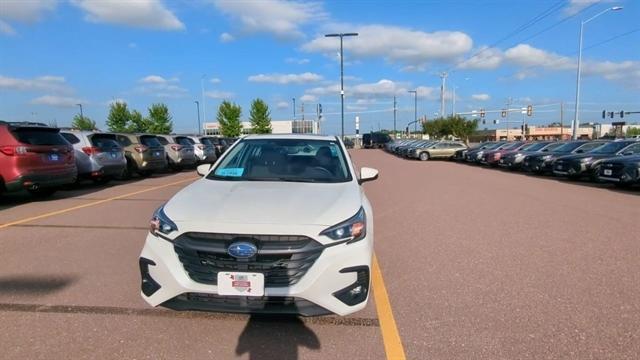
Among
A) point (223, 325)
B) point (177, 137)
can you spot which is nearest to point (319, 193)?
point (223, 325)

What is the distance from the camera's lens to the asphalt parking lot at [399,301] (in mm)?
3561

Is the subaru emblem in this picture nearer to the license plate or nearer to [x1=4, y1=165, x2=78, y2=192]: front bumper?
the license plate

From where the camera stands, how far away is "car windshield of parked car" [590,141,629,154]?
58.6ft

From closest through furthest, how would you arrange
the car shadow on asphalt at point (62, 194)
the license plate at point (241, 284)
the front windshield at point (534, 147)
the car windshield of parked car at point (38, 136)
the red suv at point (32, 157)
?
1. the license plate at point (241, 284)
2. the red suv at point (32, 157)
3. the car windshield of parked car at point (38, 136)
4. the car shadow on asphalt at point (62, 194)
5. the front windshield at point (534, 147)

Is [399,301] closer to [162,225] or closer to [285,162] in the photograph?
[285,162]

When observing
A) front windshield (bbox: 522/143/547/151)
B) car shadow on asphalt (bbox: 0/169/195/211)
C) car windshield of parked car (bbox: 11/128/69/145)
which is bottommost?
car shadow on asphalt (bbox: 0/169/195/211)

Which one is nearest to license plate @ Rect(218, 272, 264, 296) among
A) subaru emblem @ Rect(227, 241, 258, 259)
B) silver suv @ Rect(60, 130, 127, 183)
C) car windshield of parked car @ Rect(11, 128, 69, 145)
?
subaru emblem @ Rect(227, 241, 258, 259)

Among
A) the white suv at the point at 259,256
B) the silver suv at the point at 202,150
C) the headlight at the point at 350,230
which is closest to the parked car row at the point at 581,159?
the headlight at the point at 350,230

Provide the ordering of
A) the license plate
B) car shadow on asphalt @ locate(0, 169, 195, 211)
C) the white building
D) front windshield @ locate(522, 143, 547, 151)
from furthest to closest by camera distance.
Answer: the white building < front windshield @ locate(522, 143, 547, 151) < car shadow on asphalt @ locate(0, 169, 195, 211) < the license plate

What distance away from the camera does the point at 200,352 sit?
3473 mm

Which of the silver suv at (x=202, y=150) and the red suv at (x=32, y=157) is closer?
the red suv at (x=32, y=157)

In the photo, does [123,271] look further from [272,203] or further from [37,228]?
[37,228]

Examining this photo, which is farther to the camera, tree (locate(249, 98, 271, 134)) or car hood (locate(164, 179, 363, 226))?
tree (locate(249, 98, 271, 134))

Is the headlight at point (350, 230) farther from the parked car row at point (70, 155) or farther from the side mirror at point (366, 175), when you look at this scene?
the parked car row at point (70, 155)
